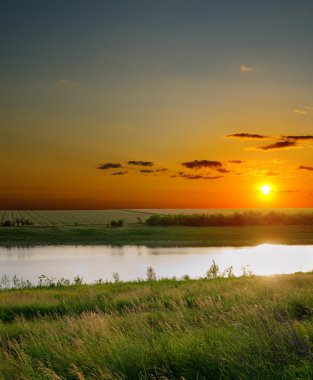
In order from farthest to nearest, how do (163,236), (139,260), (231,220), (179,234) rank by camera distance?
(231,220) < (179,234) < (163,236) < (139,260)

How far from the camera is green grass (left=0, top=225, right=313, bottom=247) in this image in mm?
71688

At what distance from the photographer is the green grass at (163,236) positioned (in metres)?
71.7

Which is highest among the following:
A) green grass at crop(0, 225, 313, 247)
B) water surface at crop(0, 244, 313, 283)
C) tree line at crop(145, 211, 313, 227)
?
tree line at crop(145, 211, 313, 227)

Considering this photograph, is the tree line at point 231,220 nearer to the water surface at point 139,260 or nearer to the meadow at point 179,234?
the meadow at point 179,234

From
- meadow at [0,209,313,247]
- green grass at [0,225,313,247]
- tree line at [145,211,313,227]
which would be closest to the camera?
green grass at [0,225,313,247]

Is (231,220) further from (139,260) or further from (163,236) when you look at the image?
(139,260)

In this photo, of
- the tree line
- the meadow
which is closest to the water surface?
the meadow

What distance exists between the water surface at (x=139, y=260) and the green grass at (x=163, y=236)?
6.70m

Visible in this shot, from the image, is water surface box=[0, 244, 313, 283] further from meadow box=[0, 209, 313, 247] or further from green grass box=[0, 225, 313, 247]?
meadow box=[0, 209, 313, 247]

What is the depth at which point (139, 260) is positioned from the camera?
48.3 metres

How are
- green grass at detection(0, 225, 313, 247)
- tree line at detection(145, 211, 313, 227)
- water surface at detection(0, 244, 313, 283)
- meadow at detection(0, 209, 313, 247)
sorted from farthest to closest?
tree line at detection(145, 211, 313, 227) → meadow at detection(0, 209, 313, 247) → green grass at detection(0, 225, 313, 247) → water surface at detection(0, 244, 313, 283)

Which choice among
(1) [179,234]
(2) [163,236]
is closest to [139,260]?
(2) [163,236]

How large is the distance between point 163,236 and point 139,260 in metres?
29.9

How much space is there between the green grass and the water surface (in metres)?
6.70
